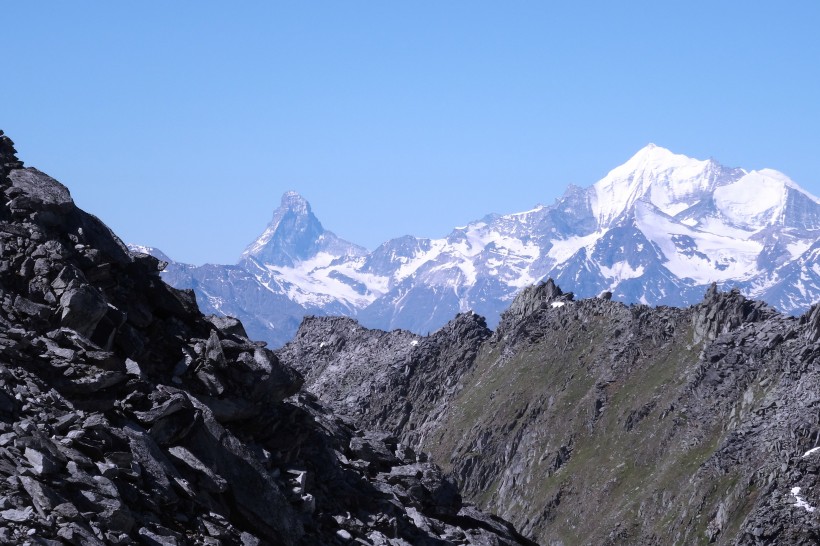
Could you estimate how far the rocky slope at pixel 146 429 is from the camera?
33.8 metres

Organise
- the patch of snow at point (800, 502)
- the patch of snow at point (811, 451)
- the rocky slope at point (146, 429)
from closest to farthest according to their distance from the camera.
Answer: the rocky slope at point (146, 429) < the patch of snow at point (800, 502) < the patch of snow at point (811, 451)

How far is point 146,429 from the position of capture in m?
39.5

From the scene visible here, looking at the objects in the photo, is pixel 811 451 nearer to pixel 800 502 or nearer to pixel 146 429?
pixel 800 502

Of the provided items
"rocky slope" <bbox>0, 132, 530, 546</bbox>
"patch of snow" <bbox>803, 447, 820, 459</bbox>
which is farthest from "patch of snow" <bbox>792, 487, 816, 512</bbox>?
"rocky slope" <bbox>0, 132, 530, 546</bbox>

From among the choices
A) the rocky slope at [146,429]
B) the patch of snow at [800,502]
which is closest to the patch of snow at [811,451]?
the patch of snow at [800,502]

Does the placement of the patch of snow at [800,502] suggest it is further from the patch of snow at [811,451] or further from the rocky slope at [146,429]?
the rocky slope at [146,429]

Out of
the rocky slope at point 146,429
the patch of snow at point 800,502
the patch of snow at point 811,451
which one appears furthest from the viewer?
the patch of snow at point 811,451

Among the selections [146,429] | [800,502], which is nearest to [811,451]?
[800,502]

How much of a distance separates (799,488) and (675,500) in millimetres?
29177

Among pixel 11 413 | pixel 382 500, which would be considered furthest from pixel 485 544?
pixel 11 413

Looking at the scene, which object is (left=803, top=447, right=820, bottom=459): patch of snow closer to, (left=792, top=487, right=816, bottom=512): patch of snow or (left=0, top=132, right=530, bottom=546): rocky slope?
(left=792, top=487, right=816, bottom=512): patch of snow

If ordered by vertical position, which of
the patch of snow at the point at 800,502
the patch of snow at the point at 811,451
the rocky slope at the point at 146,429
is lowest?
the rocky slope at the point at 146,429

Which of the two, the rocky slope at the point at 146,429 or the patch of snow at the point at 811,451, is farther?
the patch of snow at the point at 811,451

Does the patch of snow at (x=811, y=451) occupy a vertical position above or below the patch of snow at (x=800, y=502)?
above
